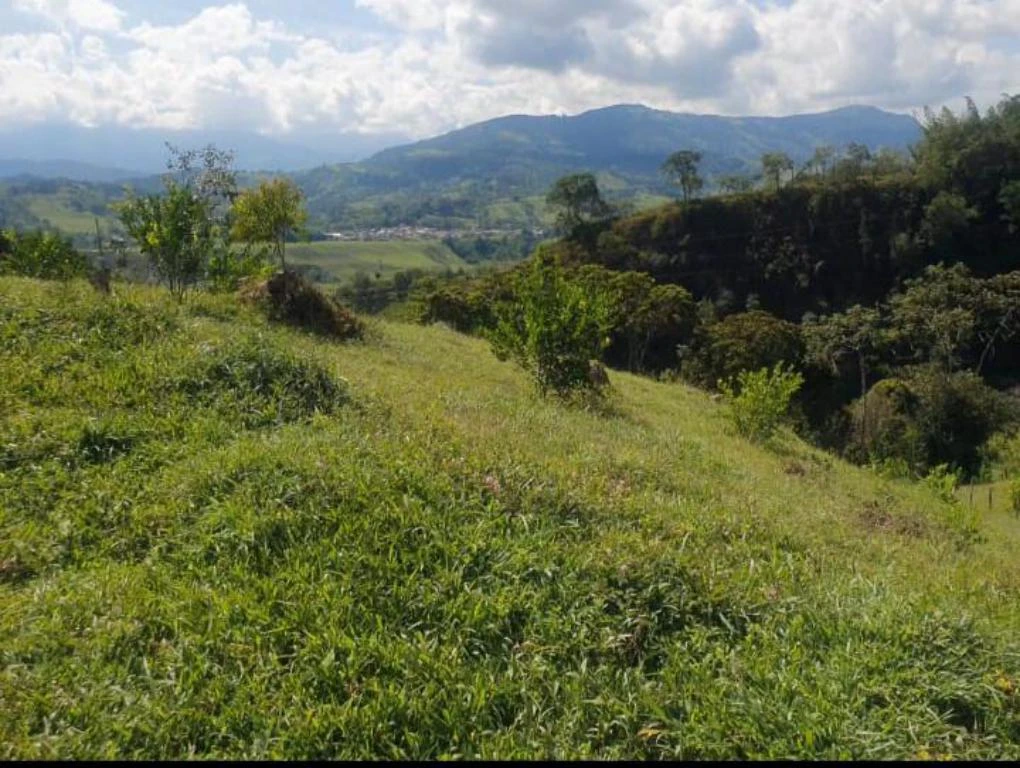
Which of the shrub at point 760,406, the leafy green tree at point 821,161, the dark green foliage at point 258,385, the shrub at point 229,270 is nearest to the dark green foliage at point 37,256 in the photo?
the shrub at point 229,270

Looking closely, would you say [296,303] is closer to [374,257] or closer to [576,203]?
[576,203]

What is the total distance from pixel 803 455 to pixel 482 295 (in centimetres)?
2857

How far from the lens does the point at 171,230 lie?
15086mm

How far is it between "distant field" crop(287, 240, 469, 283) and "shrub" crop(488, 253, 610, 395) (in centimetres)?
12768

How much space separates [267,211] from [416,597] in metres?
25.2

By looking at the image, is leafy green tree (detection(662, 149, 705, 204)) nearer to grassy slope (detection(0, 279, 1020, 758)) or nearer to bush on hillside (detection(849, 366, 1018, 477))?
bush on hillside (detection(849, 366, 1018, 477))

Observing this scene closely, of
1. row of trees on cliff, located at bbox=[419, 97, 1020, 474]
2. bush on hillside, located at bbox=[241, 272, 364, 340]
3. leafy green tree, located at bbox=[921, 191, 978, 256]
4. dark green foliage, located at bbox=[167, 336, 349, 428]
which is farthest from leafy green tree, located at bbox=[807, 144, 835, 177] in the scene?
dark green foliage, located at bbox=[167, 336, 349, 428]

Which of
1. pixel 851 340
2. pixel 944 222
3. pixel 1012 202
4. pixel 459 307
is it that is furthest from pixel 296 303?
pixel 1012 202

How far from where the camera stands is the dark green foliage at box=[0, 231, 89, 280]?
21797 mm

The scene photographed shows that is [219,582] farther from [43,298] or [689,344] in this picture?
[689,344]

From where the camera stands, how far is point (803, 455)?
55.1 feet

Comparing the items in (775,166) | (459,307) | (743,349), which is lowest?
(743,349)

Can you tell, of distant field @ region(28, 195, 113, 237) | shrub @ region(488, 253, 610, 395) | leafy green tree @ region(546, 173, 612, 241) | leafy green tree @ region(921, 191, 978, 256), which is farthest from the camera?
distant field @ region(28, 195, 113, 237)

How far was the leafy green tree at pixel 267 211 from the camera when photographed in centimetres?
2642
